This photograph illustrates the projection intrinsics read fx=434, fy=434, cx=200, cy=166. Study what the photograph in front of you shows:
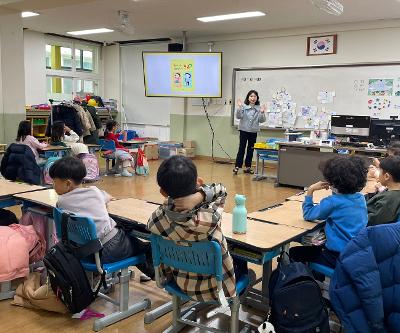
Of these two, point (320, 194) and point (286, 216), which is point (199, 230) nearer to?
point (286, 216)

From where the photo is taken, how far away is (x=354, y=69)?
25.6ft

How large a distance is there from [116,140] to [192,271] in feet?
19.1

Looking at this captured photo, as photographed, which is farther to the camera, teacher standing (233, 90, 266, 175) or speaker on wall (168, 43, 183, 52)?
speaker on wall (168, 43, 183, 52)

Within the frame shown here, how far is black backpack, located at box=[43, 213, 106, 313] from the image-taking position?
245 centimetres

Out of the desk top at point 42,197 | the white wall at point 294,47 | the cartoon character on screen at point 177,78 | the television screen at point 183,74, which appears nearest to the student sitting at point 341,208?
the desk top at point 42,197

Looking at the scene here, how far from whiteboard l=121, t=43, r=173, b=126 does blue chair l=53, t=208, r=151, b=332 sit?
8.22 meters

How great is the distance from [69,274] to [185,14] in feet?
20.2

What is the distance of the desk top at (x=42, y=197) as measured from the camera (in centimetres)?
295

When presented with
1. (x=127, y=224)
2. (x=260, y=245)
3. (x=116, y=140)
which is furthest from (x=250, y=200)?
(x=260, y=245)

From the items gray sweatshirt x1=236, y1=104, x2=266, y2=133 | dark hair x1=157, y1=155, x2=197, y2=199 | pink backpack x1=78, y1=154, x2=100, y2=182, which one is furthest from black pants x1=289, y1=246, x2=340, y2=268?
gray sweatshirt x1=236, y1=104, x2=266, y2=133

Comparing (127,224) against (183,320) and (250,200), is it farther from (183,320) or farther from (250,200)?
(250,200)

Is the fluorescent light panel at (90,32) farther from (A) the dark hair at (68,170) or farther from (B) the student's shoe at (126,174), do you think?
(A) the dark hair at (68,170)

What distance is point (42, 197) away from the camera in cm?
310

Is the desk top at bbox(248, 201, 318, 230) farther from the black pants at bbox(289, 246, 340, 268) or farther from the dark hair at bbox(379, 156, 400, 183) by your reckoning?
the dark hair at bbox(379, 156, 400, 183)
